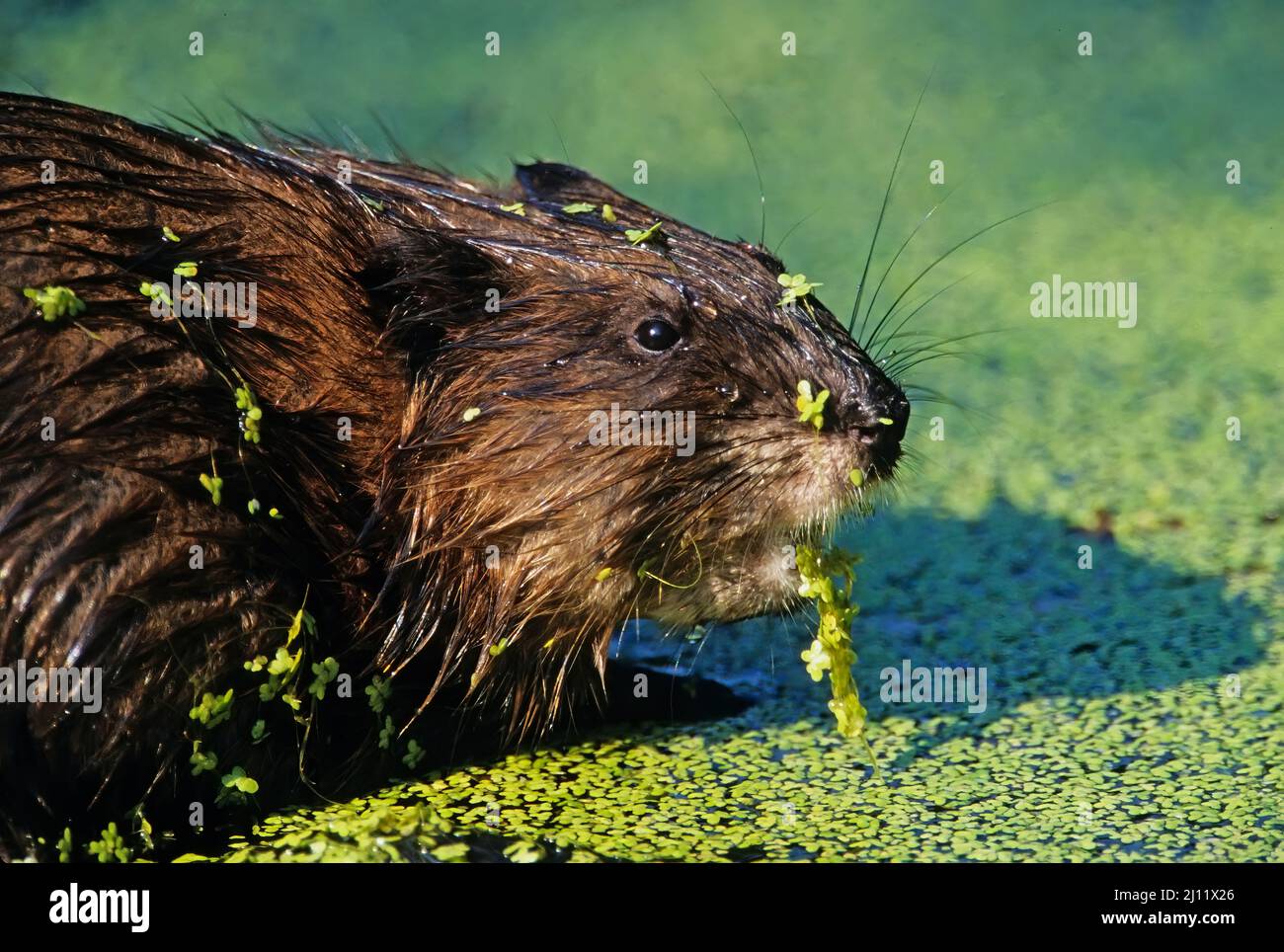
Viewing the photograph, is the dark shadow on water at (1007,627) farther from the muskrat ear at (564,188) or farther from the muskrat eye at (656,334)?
the muskrat ear at (564,188)

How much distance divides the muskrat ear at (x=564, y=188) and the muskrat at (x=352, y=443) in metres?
0.37

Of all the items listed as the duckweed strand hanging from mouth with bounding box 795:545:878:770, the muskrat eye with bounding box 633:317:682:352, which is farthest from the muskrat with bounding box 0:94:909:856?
the duckweed strand hanging from mouth with bounding box 795:545:878:770

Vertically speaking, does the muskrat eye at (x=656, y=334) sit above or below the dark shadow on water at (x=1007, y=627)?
above

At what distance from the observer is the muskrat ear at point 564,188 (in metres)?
5.09

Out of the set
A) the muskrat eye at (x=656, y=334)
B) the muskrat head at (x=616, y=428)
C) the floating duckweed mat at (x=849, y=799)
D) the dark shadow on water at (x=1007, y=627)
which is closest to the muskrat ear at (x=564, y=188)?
the muskrat head at (x=616, y=428)

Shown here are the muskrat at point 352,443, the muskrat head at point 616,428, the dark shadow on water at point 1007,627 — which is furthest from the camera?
the dark shadow on water at point 1007,627

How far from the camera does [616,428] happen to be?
4.38 metres

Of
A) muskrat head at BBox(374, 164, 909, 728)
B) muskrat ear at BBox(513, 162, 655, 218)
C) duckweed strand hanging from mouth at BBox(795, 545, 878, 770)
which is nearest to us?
muskrat head at BBox(374, 164, 909, 728)

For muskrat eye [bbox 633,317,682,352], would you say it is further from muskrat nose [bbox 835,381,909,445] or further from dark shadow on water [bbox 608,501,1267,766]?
dark shadow on water [bbox 608,501,1267,766]

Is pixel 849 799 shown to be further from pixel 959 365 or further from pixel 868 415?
pixel 959 365

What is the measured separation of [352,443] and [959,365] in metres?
3.86

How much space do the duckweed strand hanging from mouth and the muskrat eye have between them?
714mm

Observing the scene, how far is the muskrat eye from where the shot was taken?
14.6 feet
